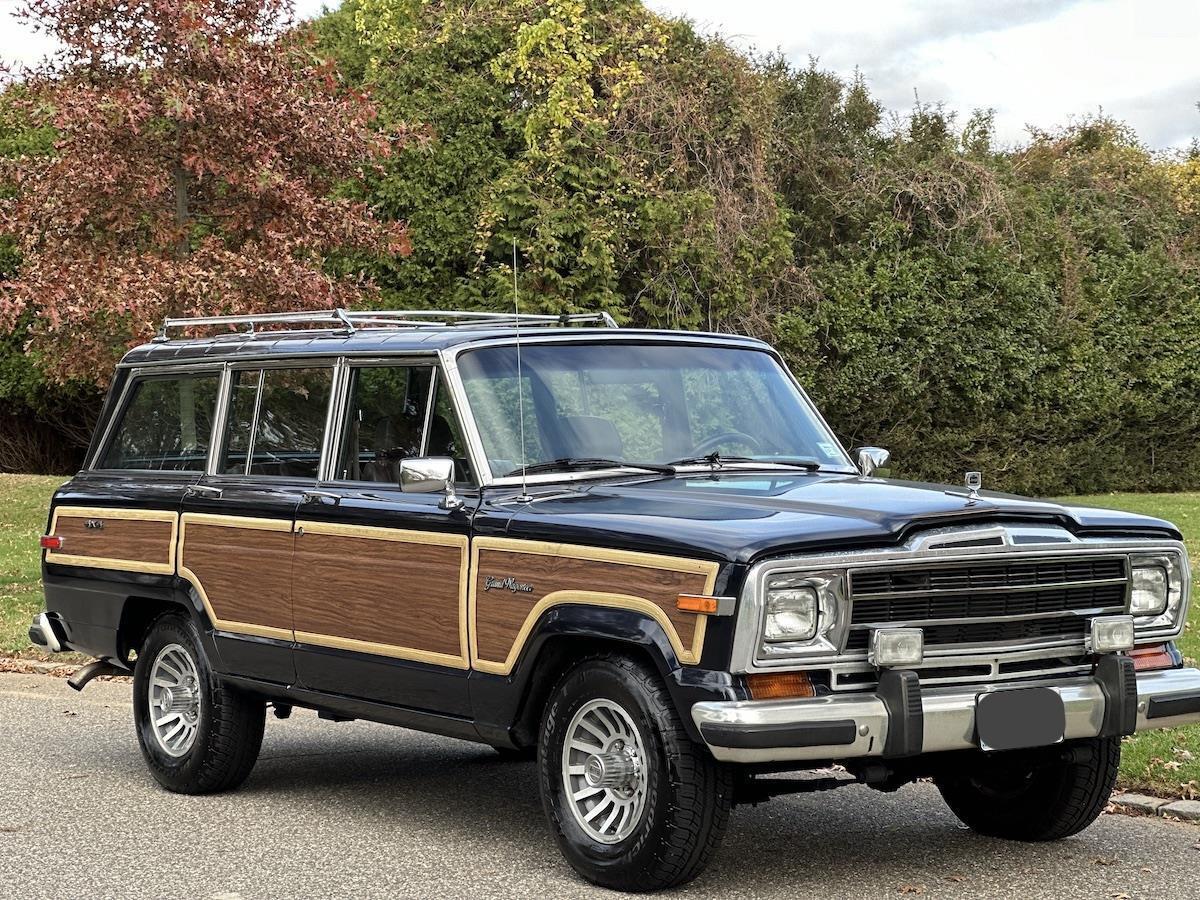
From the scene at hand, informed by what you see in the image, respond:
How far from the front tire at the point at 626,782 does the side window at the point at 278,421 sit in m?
2.10

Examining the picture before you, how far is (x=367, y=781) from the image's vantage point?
8.50m

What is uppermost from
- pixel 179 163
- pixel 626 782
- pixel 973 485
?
pixel 179 163

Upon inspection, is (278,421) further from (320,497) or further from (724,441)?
(724,441)

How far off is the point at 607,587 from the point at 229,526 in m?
2.63

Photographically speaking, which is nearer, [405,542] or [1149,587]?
[1149,587]

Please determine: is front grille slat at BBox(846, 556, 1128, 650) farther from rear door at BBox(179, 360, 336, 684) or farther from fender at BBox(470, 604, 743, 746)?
rear door at BBox(179, 360, 336, 684)

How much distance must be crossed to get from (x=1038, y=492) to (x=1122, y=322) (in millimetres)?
4228

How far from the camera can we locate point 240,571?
786cm

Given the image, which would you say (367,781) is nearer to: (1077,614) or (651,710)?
(651,710)

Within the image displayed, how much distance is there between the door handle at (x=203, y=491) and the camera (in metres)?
8.12

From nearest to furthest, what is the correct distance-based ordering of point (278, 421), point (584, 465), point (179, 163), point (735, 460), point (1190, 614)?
point (584, 465), point (735, 460), point (278, 421), point (1190, 614), point (179, 163)

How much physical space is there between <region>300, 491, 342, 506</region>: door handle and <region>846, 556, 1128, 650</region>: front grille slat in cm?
257

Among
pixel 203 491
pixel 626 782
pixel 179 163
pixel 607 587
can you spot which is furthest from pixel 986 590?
pixel 179 163

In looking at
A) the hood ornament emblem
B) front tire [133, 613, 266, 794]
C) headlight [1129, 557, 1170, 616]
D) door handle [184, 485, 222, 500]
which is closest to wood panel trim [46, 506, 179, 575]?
door handle [184, 485, 222, 500]
